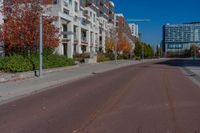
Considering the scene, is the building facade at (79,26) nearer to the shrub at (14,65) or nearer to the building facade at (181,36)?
the shrub at (14,65)

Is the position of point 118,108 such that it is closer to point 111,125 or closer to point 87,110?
point 87,110

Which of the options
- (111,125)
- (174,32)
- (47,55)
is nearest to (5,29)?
(47,55)

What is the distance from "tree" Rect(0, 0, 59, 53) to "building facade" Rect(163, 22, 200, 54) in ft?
520

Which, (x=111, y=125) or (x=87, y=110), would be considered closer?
(x=111, y=125)

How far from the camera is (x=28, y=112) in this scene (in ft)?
34.5

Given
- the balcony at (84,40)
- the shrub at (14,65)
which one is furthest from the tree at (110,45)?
the shrub at (14,65)

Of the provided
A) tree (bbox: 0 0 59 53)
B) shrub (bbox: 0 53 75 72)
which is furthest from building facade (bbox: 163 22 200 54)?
tree (bbox: 0 0 59 53)

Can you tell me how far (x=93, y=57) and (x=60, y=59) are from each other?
2560 centimetres

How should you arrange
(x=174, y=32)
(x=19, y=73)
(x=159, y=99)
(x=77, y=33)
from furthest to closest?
1. (x=174, y=32)
2. (x=77, y=33)
3. (x=19, y=73)
4. (x=159, y=99)

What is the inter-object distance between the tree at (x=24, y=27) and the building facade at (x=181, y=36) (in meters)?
158

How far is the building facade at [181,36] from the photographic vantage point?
185 meters

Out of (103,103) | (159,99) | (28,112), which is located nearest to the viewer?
(28,112)

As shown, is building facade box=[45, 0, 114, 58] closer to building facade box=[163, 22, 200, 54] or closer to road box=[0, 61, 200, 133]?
road box=[0, 61, 200, 133]

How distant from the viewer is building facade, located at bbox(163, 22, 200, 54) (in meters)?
185
